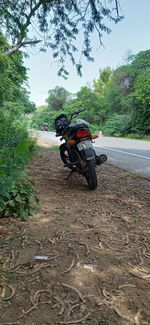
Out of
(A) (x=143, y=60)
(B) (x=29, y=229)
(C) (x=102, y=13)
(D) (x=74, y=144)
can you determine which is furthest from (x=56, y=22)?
(A) (x=143, y=60)

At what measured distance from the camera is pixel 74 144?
4113mm

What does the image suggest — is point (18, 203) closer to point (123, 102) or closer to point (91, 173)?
point (91, 173)

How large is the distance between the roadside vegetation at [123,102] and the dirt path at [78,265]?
221 inches

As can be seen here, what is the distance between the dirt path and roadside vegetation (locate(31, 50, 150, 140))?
18.4 feet

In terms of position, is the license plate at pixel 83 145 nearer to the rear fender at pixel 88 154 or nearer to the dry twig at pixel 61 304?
the rear fender at pixel 88 154

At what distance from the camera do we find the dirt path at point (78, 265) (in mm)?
1409

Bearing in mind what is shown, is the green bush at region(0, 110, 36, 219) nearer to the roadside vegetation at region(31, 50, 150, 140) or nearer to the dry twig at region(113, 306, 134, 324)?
the dry twig at region(113, 306, 134, 324)

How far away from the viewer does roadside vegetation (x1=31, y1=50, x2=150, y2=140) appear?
Answer: 74.7 ft

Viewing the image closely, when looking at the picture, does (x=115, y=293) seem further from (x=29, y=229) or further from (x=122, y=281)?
(x=29, y=229)

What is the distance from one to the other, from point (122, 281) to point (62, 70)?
23.4ft

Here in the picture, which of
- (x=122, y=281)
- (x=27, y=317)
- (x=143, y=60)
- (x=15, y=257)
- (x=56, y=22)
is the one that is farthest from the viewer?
(x=143, y=60)

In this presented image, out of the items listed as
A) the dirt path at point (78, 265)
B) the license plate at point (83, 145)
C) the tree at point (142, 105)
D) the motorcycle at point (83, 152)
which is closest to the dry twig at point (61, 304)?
the dirt path at point (78, 265)

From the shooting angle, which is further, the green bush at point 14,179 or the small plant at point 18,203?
the small plant at point 18,203

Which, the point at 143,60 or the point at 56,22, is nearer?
the point at 56,22
